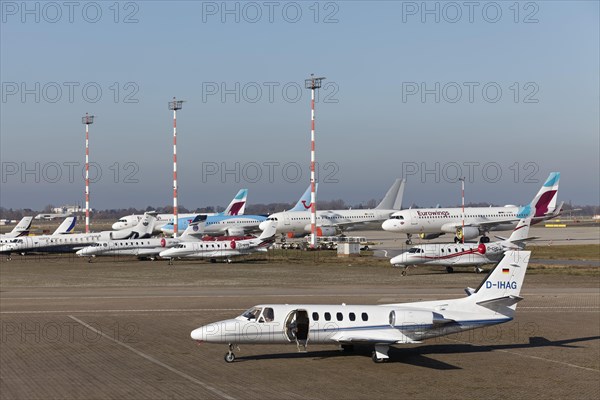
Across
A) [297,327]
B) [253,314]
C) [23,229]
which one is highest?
[23,229]

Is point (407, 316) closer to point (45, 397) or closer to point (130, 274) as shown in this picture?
point (45, 397)

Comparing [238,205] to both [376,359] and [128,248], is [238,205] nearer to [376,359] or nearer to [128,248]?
[128,248]

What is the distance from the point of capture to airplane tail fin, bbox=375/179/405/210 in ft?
464

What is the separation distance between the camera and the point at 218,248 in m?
90.0

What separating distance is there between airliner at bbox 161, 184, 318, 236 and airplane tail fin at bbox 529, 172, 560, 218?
1546 inches

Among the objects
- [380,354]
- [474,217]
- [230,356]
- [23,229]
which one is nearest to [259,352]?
[230,356]

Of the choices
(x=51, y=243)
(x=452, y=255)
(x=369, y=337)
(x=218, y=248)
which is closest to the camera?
(x=369, y=337)

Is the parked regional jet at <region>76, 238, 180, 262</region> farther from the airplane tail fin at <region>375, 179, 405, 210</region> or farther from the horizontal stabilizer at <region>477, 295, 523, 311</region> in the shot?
the horizontal stabilizer at <region>477, 295, 523, 311</region>

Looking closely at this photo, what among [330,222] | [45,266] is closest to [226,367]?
[45,266]

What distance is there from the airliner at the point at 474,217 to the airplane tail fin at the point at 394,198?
29.0 metres

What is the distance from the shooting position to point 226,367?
30516mm

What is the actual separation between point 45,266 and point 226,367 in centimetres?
6221

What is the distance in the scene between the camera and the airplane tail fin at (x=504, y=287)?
33125 mm

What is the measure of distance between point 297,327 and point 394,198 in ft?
369
